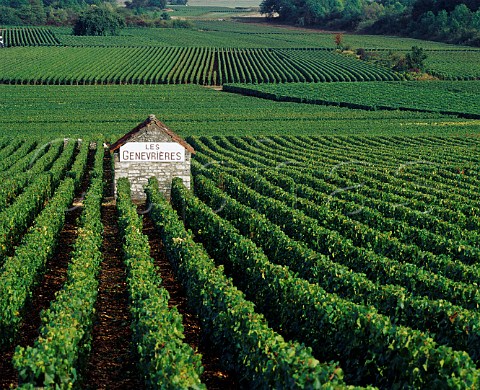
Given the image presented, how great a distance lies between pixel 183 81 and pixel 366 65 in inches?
1098

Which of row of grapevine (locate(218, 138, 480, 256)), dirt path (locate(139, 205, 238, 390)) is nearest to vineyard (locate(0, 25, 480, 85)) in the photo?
row of grapevine (locate(218, 138, 480, 256))

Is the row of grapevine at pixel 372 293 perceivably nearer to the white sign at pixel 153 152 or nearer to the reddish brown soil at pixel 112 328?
the reddish brown soil at pixel 112 328

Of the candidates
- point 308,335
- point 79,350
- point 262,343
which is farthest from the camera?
point 308,335

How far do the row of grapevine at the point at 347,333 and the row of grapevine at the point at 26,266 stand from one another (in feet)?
16.7

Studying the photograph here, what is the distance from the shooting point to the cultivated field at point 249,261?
13.3 metres

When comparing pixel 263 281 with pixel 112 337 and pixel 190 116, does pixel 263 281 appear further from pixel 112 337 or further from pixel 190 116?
pixel 190 116

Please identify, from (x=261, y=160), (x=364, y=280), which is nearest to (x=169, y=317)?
(x=364, y=280)

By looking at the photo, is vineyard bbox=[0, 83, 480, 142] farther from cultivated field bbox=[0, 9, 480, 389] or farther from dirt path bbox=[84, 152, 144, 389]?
dirt path bbox=[84, 152, 144, 389]

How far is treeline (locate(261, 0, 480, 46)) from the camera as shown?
461 ft

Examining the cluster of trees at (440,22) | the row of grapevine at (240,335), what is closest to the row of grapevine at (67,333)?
the row of grapevine at (240,335)

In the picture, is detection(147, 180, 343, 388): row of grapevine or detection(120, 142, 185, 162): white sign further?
detection(120, 142, 185, 162): white sign

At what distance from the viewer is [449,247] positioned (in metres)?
21.5

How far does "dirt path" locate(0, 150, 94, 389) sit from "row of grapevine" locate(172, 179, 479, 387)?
4794mm

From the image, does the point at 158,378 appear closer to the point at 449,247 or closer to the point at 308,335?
the point at 308,335
